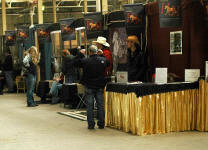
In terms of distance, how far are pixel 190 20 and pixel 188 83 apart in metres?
1.32

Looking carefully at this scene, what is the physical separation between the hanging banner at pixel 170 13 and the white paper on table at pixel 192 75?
0.93 metres

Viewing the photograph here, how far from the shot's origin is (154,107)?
323 inches

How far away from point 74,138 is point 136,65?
108 inches

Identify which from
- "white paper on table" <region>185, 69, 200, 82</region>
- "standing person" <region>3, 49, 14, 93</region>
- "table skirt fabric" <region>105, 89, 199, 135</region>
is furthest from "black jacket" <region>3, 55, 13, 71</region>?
"white paper on table" <region>185, 69, 200, 82</region>

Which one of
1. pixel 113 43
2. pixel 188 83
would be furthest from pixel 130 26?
pixel 188 83

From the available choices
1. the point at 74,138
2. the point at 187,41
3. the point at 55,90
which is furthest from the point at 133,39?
the point at 55,90

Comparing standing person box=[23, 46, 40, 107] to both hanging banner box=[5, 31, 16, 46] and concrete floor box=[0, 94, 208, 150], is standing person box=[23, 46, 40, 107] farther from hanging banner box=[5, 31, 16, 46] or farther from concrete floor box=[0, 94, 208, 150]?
hanging banner box=[5, 31, 16, 46]

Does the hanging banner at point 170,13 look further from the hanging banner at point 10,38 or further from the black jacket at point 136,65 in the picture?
the hanging banner at point 10,38

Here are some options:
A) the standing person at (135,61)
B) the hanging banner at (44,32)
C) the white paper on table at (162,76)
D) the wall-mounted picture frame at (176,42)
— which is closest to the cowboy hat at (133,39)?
the standing person at (135,61)

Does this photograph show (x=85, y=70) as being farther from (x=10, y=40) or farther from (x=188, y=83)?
(x=10, y=40)

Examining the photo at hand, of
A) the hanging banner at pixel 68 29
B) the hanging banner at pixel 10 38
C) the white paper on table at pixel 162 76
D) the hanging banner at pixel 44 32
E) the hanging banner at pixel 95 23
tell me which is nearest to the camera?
the white paper on table at pixel 162 76

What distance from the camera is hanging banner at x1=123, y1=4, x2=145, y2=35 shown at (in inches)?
396

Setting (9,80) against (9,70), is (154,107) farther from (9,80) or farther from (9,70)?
(9,80)

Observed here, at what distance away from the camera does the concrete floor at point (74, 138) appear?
7156mm
